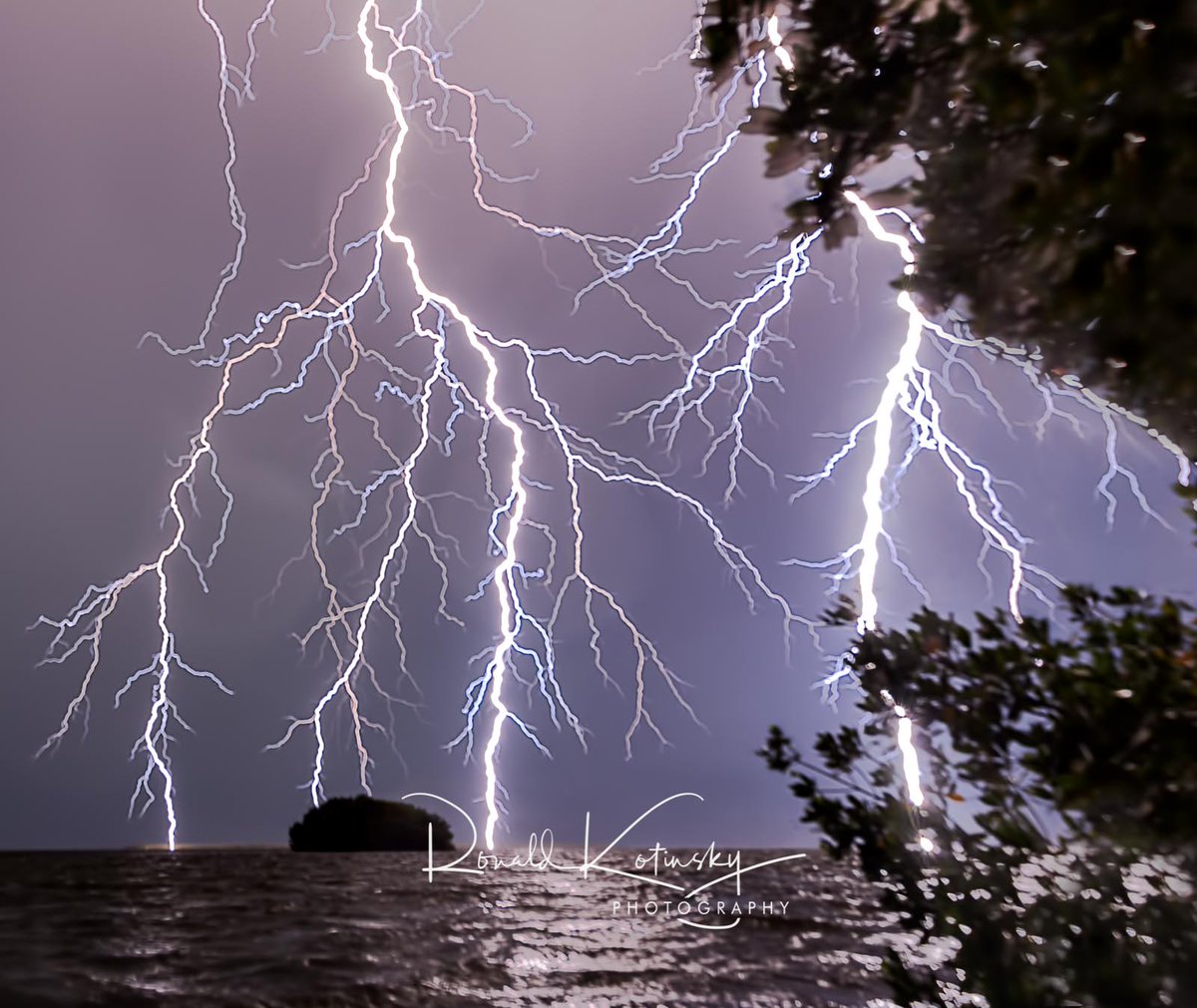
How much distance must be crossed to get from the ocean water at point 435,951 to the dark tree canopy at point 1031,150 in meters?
4.97

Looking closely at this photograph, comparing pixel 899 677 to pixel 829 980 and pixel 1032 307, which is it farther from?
pixel 829 980

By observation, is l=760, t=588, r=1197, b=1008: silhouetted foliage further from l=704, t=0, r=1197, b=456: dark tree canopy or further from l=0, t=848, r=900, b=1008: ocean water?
l=0, t=848, r=900, b=1008: ocean water

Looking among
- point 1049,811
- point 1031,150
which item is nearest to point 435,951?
point 1049,811

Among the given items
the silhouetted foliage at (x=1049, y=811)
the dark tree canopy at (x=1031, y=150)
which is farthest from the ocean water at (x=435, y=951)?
the dark tree canopy at (x=1031, y=150)

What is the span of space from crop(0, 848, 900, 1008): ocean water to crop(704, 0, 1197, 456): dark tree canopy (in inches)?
196

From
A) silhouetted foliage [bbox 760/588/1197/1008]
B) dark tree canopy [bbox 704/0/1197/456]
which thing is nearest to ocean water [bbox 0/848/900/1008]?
silhouetted foliage [bbox 760/588/1197/1008]

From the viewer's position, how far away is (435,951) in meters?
6.32

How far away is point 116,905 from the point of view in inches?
426

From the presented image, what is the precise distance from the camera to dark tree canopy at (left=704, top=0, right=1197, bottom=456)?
874 mm

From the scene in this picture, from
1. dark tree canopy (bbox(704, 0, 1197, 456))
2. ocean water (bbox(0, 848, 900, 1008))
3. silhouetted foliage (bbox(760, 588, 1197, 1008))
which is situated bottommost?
ocean water (bbox(0, 848, 900, 1008))

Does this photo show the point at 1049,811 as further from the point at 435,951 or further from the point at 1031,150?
the point at 435,951

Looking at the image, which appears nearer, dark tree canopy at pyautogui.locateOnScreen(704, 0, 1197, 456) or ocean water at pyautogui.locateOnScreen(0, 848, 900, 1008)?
dark tree canopy at pyautogui.locateOnScreen(704, 0, 1197, 456)

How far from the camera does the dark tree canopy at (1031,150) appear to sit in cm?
87

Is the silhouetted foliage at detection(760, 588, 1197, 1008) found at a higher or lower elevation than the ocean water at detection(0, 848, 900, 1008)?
higher
